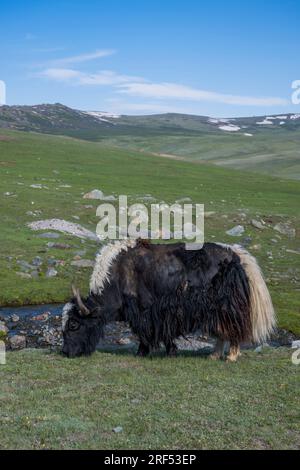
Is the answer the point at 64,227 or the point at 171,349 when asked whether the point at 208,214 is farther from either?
the point at 171,349

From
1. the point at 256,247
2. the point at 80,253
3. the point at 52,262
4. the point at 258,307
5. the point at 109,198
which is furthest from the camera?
the point at 109,198

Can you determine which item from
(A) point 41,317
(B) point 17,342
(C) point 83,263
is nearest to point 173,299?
(B) point 17,342

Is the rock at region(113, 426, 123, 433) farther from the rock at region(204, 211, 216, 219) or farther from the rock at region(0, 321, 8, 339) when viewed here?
the rock at region(204, 211, 216, 219)

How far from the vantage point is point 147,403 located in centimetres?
809

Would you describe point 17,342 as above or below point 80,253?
below

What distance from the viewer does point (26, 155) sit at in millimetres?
56625

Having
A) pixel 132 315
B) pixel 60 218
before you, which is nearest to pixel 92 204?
pixel 60 218

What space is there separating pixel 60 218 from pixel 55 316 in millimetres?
12139

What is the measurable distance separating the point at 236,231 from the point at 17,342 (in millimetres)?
16257

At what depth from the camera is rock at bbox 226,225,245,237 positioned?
2880cm

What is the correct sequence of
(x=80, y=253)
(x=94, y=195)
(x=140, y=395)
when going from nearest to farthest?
(x=140, y=395)
(x=80, y=253)
(x=94, y=195)

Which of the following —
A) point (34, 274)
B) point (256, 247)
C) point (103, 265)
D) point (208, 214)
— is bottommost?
point (34, 274)

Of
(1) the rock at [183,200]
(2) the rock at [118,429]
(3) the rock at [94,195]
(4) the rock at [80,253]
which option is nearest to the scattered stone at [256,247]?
(4) the rock at [80,253]
